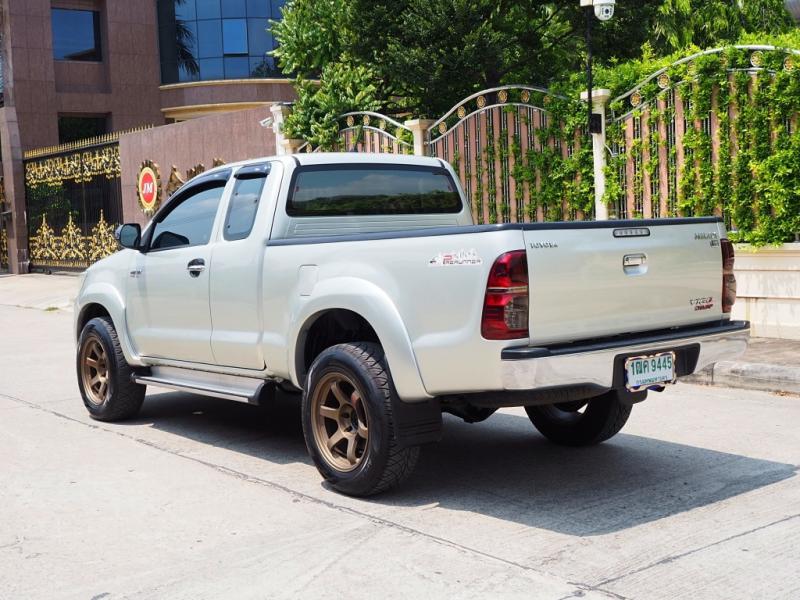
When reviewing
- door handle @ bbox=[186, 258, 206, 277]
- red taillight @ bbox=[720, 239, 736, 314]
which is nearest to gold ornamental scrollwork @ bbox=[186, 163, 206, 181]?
door handle @ bbox=[186, 258, 206, 277]

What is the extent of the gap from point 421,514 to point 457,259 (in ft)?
4.30

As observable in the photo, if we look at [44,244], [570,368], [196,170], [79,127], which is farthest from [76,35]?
[570,368]

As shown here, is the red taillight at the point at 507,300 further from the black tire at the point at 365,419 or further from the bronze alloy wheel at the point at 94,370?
the bronze alloy wheel at the point at 94,370

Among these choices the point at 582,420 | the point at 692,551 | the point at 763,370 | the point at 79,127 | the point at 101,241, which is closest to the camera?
the point at 692,551

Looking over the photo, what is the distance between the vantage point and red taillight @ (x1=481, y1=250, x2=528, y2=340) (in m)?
4.80

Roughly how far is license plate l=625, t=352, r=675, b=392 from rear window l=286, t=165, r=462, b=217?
2.17 m

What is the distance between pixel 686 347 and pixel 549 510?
114 cm

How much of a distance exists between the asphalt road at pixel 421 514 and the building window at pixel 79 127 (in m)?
30.8

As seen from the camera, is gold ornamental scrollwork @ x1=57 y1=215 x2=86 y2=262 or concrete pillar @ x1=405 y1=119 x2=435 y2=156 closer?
concrete pillar @ x1=405 y1=119 x2=435 y2=156

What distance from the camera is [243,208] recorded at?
21.7ft

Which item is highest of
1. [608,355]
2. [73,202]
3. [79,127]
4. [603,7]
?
[79,127]

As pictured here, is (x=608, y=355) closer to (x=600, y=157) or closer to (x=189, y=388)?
(x=189, y=388)

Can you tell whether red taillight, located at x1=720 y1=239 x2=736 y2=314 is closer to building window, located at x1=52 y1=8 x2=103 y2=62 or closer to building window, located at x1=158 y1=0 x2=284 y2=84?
building window, located at x1=52 y1=8 x2=103 y2=62

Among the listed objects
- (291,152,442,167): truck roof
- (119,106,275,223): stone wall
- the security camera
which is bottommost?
(291,152,442,167): truck roof
